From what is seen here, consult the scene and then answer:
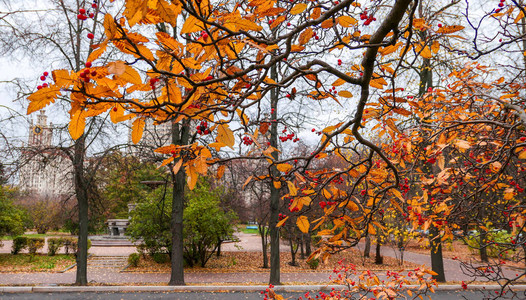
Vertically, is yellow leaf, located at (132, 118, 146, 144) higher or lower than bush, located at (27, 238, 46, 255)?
higher

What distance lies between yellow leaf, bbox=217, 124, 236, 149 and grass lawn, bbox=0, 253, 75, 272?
1446 centimetres

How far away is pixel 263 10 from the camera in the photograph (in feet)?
3.93

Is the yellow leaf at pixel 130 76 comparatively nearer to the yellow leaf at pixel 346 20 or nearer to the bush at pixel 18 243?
the yellow leaf at pixel 346 20

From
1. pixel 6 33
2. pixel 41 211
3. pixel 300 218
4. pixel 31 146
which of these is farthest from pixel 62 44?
pixel 41 211

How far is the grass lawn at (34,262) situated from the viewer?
12.9 meters

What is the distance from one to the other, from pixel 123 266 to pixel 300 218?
1394 centimetres

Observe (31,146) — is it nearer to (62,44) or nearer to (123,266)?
(62,44)

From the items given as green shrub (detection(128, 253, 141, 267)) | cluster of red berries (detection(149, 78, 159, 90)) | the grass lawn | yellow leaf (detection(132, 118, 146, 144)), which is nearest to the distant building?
green shrub (detection(128, 253, 141, 267))

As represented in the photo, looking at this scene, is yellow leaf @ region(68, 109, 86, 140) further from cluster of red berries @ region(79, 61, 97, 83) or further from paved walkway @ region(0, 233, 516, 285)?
paved walkway @ region(0, 233, 516, 285)

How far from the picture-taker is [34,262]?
14578mm

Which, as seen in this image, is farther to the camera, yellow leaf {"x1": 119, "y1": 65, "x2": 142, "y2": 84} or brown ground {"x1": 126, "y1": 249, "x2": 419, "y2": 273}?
brown ground {"x1": 126, "y1": 249, "x2": 419, "y2": 273}

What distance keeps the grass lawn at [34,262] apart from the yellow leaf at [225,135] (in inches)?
569

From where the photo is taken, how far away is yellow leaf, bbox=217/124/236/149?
1.22m

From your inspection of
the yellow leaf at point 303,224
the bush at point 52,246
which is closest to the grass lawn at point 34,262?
the bush at point 52,246
